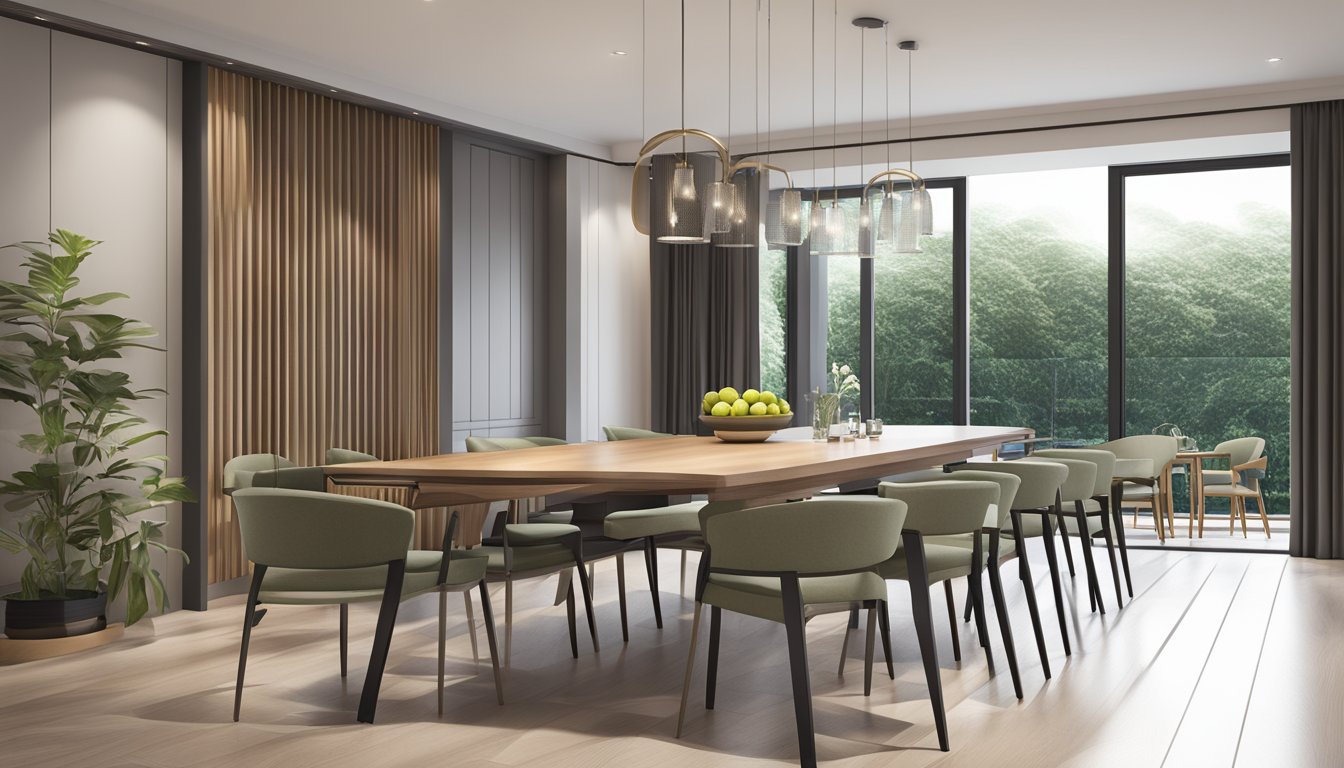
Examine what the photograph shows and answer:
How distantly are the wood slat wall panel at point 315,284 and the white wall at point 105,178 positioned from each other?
208 mm

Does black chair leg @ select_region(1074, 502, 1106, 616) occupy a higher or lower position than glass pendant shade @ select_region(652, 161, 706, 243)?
lower

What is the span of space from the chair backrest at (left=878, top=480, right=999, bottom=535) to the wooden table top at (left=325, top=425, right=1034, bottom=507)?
12.6 inches

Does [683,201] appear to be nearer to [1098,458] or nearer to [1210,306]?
[1098,458]

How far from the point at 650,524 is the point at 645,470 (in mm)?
1665

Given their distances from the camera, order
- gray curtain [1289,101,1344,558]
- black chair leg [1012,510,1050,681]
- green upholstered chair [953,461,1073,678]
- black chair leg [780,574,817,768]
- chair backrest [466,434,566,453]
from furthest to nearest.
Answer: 1. gray curtain [1289,101,1344,558]
2. chair backrest [466,434,566,453]
3. green upholstered chair [953,461,1073,678]
4. black chair leg [1012,510,1050,681]
5. black chair leg [780,574,817,768]

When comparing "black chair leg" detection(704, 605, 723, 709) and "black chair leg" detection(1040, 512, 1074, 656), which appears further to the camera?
"black chair leg" detection(1040, 512, 1074, 656)

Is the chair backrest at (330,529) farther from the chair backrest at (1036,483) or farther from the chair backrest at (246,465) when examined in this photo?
the chair backrest at (1036,483)

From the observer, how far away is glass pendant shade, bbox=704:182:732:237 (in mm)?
4285

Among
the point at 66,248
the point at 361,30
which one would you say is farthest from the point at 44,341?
the point at 361,30

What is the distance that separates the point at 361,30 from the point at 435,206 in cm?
164

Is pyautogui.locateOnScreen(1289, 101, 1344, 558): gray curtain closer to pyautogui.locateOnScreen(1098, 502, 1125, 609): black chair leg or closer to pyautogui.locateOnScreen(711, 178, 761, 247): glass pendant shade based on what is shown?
pyautogui.locateOnScreen(1098, 502, 1125, 609): black chair leg

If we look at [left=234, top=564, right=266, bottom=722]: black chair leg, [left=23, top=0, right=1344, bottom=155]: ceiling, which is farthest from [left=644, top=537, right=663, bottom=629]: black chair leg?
[left=23, top=0, right=1344, bottom=155]: ceiling

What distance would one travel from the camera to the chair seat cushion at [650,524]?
5.09m

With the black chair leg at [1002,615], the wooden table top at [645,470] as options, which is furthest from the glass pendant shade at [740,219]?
the black chair leg at [1002,615]
